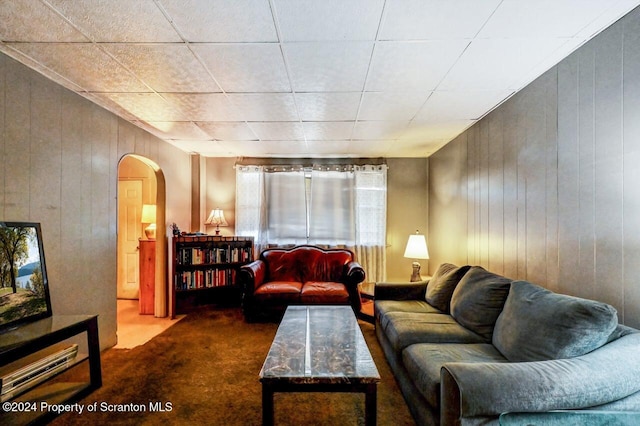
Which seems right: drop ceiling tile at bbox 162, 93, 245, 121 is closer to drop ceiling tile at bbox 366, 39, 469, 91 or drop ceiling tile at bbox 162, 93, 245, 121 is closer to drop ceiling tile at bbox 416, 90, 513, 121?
drop ceiling tile at bbox 366, 39, 469, 91

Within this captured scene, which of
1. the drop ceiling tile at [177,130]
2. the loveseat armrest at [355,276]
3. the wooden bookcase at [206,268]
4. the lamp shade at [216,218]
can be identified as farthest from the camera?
the lamp shade at [216,218]

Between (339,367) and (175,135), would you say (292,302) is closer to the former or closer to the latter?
(339,367)

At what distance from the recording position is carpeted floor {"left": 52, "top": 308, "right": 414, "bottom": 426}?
1.84m

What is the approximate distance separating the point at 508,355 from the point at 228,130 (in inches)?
134

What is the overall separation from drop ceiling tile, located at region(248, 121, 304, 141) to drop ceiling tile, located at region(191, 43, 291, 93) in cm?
83

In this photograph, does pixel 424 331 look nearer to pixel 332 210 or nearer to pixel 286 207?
pixel 332 210

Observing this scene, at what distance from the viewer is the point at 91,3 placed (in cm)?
146

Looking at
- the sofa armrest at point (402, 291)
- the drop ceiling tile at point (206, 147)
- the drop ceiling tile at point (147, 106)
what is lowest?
the sofa armrest at point (402, 291)

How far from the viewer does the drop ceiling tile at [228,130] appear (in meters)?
3.24

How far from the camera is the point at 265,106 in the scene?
2764mm

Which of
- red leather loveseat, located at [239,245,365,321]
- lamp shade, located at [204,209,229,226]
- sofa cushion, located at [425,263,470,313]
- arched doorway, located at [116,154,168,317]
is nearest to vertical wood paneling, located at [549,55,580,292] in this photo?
sofa cushion, located at [425,263,470,313]

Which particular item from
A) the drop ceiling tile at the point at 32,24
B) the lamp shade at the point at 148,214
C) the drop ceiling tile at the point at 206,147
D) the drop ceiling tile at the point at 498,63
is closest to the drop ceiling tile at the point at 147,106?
the drop ceiling tile at the point at 32,24

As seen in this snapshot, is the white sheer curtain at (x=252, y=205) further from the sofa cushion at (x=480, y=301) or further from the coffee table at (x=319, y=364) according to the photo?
the sofa cushion at (x=480, y=301)

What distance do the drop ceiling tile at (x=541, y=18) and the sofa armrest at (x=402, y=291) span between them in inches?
91.8
